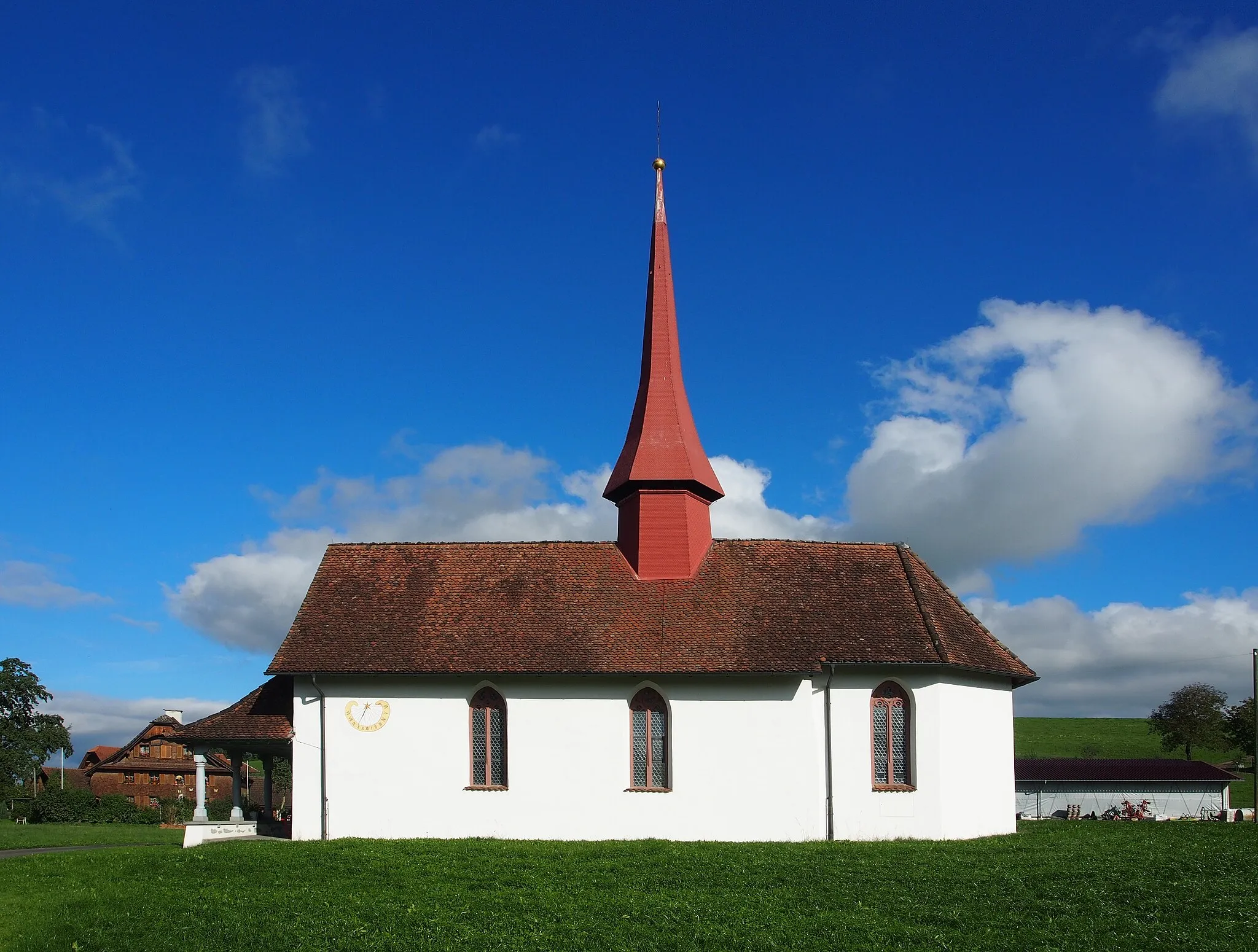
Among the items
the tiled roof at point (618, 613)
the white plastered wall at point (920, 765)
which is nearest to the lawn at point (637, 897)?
the white plastered wall at point (920, 765)

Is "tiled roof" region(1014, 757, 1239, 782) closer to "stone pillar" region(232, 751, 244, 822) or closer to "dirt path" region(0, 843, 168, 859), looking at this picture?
"stone pillar" region(232, 751, 244, 822)

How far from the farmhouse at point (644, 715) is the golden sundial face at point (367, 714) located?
3 cm

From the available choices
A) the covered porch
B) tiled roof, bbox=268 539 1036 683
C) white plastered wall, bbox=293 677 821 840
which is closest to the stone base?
the covered porch

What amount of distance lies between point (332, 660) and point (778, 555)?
36.7 ft

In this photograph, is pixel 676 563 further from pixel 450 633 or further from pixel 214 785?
pixel 214 785

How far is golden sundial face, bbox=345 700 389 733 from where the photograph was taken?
25.8 metres

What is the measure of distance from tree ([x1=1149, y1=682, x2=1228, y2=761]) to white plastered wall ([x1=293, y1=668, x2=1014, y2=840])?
41.9m

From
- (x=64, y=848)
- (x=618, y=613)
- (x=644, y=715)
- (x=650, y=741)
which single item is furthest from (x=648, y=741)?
(x=64, y=848)

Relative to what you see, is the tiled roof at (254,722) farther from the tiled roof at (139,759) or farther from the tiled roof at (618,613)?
the tiled roof at (139,759)

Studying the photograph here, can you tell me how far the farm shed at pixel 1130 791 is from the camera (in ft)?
141

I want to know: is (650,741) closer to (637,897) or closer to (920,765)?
(920,765)

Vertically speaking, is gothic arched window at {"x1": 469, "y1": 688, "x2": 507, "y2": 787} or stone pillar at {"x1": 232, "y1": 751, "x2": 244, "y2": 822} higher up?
gothic arched window at {"x1": 469, "y1": 688, "x2": 507, "y2": 787}

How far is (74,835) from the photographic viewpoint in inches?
1385

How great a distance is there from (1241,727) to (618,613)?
4506 centimetres
